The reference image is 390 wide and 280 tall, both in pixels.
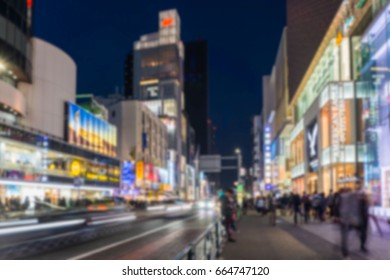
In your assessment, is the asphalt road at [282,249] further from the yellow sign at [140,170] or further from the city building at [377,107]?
the yellow sign at [140,170]

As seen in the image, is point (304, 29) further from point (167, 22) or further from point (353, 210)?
point (167, 22)

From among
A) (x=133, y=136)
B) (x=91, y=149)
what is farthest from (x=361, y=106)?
(x=133, y=136)

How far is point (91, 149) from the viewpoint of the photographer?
77250 millimetres

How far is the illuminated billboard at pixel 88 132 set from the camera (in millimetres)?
70625

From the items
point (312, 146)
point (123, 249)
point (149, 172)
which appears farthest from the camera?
point (149, 172)

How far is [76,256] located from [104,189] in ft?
220

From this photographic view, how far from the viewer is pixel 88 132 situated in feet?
253

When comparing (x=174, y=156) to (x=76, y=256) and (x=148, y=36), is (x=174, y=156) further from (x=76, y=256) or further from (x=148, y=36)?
(x=76, y=256)

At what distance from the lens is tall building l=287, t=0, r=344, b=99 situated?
47184 millimetres

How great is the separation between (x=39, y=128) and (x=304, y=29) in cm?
3391

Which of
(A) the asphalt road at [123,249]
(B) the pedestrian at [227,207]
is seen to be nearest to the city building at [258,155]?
(A) the asphalt road at [123,249]

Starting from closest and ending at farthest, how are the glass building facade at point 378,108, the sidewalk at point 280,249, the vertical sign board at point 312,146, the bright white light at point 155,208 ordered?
1. the sidewalk at point 280,249
2. the glass building facade at point 378,108
3. the vertical sign board at point 312,146
4. the bright white light at point 155,208

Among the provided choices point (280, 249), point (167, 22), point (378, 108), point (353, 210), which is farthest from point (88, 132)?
point (167, 22)

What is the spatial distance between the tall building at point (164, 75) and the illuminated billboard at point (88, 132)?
54.5 meters
